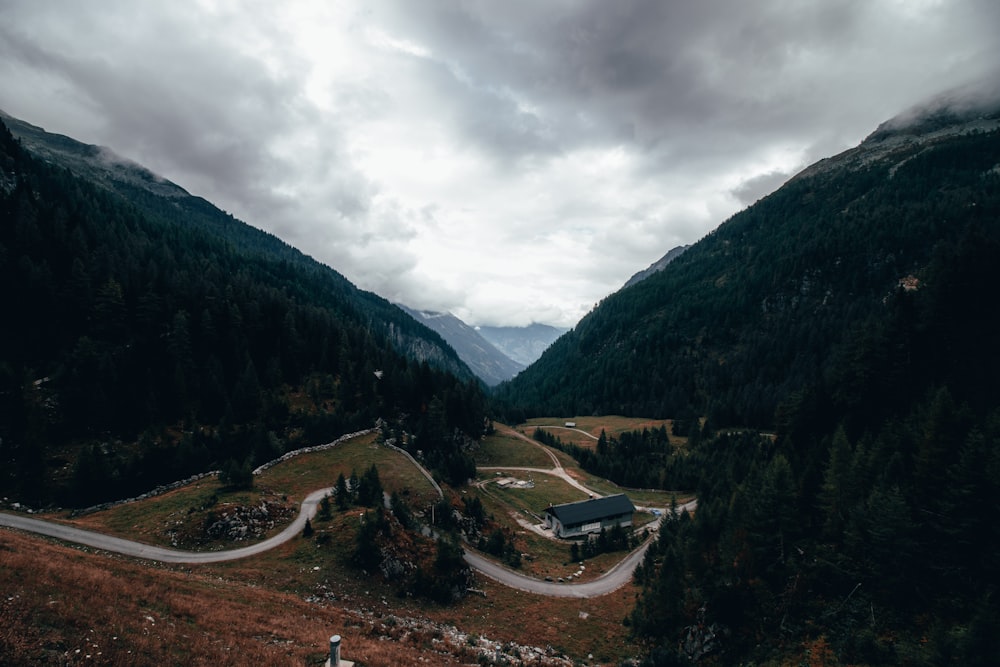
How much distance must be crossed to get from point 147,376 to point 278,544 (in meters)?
52.9

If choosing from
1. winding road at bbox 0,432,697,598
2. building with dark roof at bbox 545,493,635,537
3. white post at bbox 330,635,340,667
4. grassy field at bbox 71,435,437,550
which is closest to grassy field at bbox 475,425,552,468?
building with dark roof at bbox 545,493,635,537

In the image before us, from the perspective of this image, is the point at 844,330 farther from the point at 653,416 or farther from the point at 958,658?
the point at 958,658

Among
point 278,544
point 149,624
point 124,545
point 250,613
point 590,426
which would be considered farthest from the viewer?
point 590,426

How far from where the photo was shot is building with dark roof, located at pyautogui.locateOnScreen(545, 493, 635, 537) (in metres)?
71.4

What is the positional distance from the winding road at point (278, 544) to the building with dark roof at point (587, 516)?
10136 millimetres

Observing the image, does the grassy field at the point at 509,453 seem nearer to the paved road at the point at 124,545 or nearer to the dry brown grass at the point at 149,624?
the paved road at the point at 124,545

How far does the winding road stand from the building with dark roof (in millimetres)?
10136

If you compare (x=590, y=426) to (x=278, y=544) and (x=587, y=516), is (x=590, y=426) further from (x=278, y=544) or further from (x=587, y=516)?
(x=278, y=544)

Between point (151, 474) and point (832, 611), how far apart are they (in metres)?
75.7

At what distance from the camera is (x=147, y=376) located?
72875 millimetres

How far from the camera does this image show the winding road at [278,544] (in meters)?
36.8

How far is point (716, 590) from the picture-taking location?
31312 millimetres

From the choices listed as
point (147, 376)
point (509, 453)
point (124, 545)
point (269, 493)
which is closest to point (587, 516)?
point (509, 453)

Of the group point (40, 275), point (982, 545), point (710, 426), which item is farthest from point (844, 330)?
point (40, 275)
